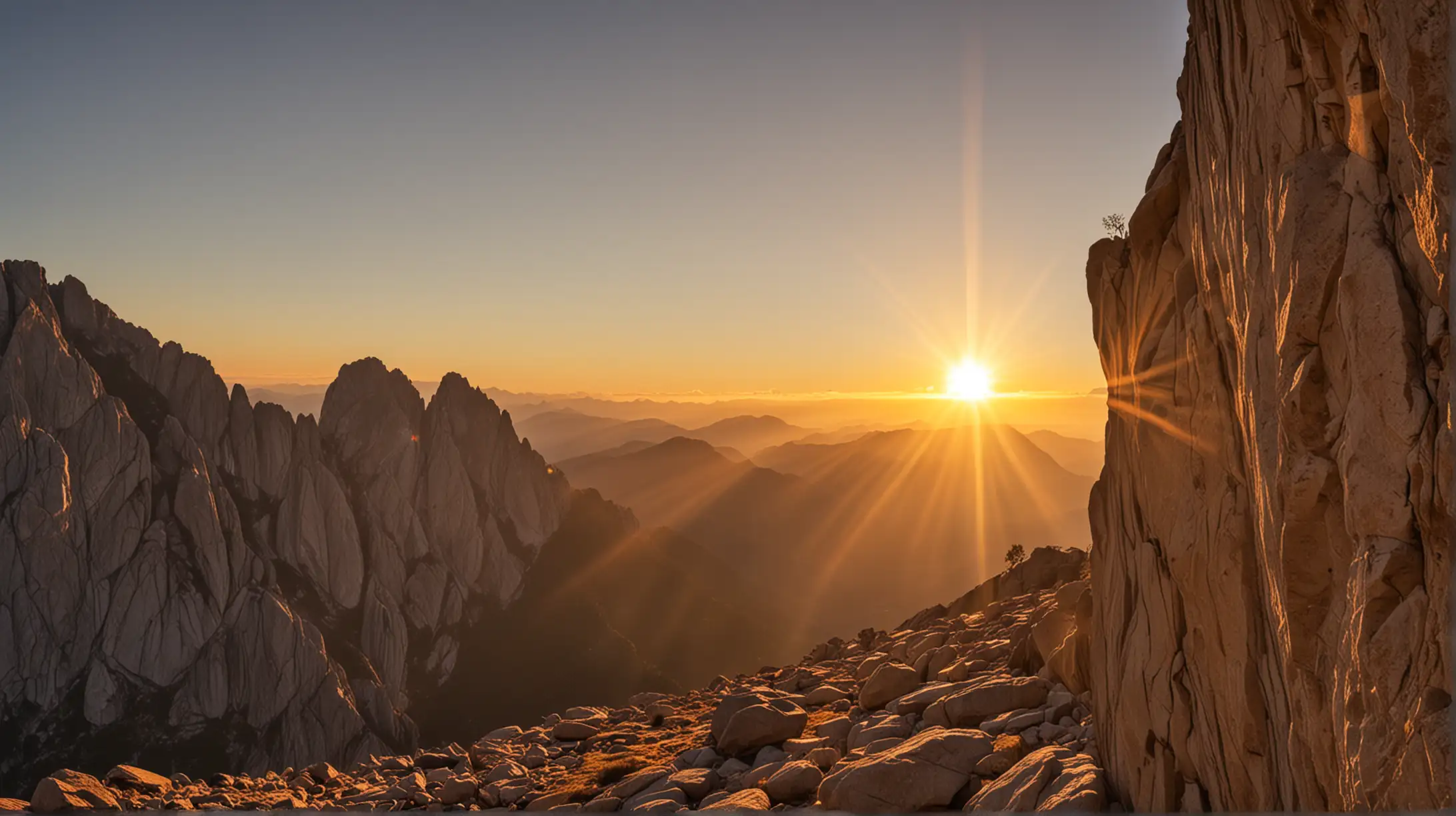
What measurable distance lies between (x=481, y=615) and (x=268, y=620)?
43.7m

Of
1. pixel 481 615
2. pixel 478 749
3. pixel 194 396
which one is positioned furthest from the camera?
pixel 481 615

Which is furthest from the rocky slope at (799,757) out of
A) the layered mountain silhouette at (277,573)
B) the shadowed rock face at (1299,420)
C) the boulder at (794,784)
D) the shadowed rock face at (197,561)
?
the shadowed rock face at (197,561)

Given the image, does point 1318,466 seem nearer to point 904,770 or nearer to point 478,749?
point 904,770

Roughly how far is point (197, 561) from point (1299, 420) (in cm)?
14746

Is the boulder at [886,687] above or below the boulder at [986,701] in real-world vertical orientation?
below

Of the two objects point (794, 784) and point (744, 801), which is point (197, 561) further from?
point (794, 784)

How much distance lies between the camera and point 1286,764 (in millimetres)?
9195

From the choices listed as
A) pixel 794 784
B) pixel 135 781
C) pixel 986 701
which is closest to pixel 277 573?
pixel 135 781

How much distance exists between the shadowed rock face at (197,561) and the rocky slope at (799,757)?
353ft

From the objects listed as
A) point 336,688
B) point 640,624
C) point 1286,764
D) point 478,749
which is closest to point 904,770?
point 1286,764

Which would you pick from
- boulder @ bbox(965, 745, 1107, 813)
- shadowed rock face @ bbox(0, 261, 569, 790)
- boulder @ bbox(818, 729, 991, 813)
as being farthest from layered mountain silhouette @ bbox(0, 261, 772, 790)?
boulder @ bbox(965, 745, 1107, 813)

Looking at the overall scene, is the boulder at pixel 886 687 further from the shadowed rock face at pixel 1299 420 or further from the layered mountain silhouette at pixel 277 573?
the layered mountain silhouette at pixel 277 573

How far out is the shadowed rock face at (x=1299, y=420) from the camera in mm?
6234

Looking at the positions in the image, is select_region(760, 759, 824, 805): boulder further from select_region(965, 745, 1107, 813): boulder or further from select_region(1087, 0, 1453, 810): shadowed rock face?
select_region(1087, 0, 1453, 810): shadowed rock face
